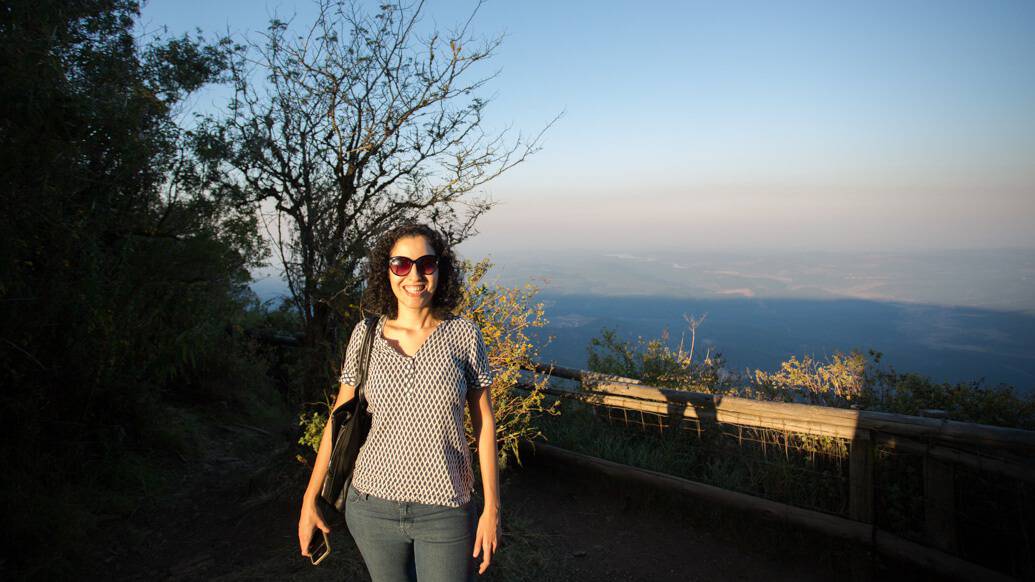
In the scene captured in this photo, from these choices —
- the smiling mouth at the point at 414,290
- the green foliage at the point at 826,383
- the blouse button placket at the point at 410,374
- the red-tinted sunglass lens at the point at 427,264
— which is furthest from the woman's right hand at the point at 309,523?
the green foliage at the point at 826,383

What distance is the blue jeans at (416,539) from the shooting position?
1.77 m

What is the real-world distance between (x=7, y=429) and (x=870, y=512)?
6501 millimetres

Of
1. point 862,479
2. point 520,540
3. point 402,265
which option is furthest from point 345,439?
point 862,479

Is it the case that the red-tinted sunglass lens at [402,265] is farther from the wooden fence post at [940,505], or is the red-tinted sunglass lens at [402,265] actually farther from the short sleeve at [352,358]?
the wooden fence post at [940,505]

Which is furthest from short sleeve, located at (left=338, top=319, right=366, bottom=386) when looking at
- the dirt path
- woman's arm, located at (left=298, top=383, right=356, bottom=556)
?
the dirt path

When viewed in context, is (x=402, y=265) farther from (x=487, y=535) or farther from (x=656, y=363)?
(x=656, y=363)

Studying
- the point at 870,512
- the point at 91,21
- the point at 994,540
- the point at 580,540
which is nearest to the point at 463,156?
the point at 580,540

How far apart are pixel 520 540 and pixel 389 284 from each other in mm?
2734

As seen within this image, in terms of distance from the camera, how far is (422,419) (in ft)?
6.14

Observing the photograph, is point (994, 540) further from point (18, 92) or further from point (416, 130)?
point (18, 92)

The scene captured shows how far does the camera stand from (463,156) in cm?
523

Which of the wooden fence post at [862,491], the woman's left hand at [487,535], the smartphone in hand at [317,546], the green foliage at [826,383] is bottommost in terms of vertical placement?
the wooden fence post at [862,491]

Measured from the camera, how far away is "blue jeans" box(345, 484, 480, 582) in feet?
5.81

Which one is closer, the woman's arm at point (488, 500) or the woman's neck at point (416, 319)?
the woman's arm at point (488, 500)
